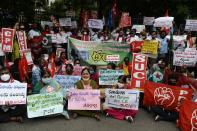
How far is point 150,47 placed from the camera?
51.2 ft

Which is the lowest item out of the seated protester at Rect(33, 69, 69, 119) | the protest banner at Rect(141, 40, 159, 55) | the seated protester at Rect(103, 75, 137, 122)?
the seated protester at Rect(103, 75, 137, 122)

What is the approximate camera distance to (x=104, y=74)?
525 inches

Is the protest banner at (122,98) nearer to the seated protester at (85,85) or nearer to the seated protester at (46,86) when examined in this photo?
the seated protester at (85,85)

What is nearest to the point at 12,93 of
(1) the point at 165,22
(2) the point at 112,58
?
(2) the point at 112,58

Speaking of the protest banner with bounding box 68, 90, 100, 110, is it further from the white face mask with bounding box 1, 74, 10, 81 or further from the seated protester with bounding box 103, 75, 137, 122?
the white face mask with bounding box 1, 74, 10, 81

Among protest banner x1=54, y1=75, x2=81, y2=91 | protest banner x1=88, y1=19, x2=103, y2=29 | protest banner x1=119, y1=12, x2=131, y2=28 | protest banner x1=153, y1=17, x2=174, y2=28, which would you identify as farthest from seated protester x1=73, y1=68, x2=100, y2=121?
protest banner x1=119, y1=12, x2=131, y2=28

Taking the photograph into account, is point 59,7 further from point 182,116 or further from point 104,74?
point 182,116

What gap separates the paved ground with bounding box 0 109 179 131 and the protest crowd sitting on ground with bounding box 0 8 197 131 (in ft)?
0.63

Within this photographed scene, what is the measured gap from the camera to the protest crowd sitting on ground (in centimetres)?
1145

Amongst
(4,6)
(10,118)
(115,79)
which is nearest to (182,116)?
(115,79)

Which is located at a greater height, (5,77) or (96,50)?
(96,50)

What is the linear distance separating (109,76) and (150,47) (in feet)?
9.29

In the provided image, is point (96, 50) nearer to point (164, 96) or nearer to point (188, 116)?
point (164, 96)

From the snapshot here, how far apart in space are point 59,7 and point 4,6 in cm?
692
